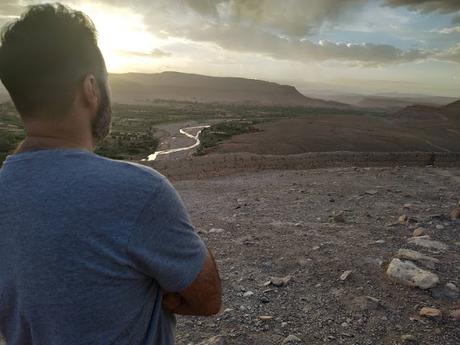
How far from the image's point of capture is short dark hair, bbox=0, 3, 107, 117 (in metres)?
1.17

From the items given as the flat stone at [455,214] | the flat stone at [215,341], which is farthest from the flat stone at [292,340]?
the flat stone at [455,214]

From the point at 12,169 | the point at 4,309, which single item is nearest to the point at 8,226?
the point at 12,169

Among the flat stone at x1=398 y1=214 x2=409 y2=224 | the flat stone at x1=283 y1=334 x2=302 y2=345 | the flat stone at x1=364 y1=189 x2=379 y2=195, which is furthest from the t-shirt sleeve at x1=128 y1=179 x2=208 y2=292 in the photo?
the flat stone at x1=364 y1=189 x2=379 y2=195

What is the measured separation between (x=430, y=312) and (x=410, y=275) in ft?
1.90

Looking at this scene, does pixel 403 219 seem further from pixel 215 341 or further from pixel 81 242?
pixel 81 242

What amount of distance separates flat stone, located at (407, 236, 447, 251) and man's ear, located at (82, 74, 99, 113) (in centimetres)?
509

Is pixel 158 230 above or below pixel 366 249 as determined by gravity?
above

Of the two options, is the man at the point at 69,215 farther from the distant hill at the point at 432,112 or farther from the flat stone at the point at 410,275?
the distant hill at the point at 432,112

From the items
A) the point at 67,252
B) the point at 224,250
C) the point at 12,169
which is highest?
the point at 12,169

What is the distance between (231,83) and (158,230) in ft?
597

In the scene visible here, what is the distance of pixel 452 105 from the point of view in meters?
66.2

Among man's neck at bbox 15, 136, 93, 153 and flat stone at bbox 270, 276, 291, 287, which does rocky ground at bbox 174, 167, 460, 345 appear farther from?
man's neck at bbox 15, 136, 93, 153

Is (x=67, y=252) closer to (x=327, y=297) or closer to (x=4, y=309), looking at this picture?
(x=4, y=309)

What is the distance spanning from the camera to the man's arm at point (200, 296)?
1.32m
